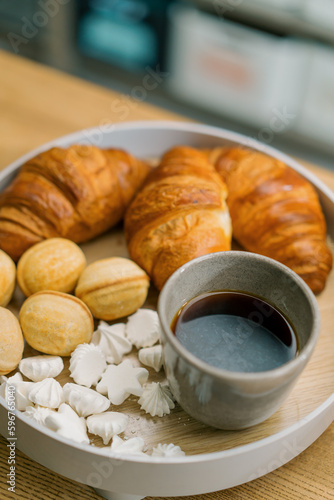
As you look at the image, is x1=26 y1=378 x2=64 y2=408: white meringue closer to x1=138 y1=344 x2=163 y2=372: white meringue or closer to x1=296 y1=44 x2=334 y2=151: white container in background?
x1=138 y1=344 x2=163 y2=372: white meringue

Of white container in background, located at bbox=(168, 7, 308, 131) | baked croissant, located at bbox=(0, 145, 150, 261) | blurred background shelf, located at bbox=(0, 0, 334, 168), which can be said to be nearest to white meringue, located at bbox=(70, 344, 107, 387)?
baked croissant, located at bbox=(0, 145, 150, 261)

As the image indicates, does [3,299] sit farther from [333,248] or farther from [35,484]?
[333,248]

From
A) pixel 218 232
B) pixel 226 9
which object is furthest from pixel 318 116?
pixel 218 232

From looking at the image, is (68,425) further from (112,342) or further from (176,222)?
(176,222)

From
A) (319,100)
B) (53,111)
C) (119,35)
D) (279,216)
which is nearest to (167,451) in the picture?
(279,216)

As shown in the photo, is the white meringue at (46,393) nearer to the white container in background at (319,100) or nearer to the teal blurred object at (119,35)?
the white container in background at (319,100)

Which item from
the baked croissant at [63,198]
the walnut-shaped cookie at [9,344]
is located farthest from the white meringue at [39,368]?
the baked croissant at [63,198]
